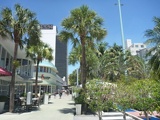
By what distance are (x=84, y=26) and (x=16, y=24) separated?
5575mm

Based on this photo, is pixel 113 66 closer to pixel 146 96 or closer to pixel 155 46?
pixel 155 46

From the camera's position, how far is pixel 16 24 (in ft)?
53.6

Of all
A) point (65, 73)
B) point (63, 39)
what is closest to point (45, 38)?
point (65, 73)

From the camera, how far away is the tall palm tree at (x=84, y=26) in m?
17.2

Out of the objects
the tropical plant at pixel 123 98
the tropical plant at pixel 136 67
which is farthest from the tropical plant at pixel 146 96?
the tropical plant at pixel 136 67

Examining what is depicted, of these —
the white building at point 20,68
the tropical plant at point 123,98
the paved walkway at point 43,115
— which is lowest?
the paved walkway at point 43,115

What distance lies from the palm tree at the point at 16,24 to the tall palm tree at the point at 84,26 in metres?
3.07

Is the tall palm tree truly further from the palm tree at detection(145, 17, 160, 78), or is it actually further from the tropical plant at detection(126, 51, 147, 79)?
the tropical plant at detection(126, 51, 147, 79)

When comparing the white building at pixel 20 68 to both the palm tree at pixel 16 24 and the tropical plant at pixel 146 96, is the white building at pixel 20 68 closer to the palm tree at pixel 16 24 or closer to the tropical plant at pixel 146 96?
the palm tree at pixel 16 24

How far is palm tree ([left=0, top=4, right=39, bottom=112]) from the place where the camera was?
1634 centimetres

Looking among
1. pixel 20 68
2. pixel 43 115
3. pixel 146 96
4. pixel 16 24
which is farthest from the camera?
pixel 20 68

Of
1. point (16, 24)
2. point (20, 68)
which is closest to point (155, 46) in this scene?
point (16, 24)

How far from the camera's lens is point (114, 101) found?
9.88 metres

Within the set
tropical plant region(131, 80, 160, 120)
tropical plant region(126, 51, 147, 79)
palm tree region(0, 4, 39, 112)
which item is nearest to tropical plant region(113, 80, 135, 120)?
tropical plant region(131, 80, 160, 120)
